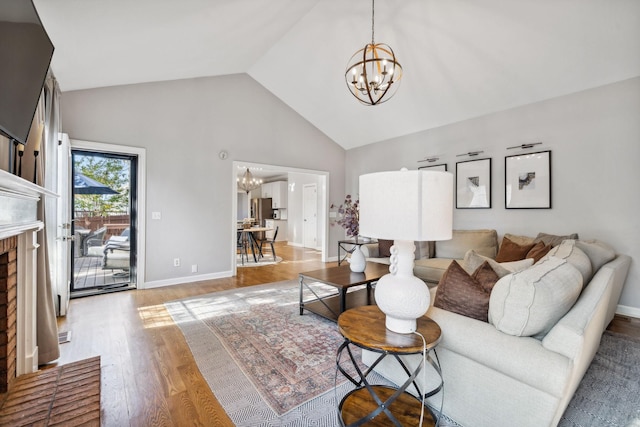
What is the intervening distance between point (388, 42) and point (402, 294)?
3.72 meters

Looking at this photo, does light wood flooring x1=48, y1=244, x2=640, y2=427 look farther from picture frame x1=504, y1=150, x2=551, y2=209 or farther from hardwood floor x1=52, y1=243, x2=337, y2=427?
picture frame x1=504, y1=150, x2=551, y2=209

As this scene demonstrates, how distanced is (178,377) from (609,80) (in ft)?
17.5

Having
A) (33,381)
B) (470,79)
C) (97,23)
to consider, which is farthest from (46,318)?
(470,79)

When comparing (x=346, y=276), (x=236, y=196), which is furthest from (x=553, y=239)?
(x=236, y=196)

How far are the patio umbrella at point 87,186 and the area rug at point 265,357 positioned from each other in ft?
6.64

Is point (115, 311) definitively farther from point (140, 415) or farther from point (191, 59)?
point (191, 59)

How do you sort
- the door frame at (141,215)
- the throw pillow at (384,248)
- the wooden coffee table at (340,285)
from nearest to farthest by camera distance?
the wooden coffee table at (340,285), the door frame at (141,215), the throw pillow at (384,248)

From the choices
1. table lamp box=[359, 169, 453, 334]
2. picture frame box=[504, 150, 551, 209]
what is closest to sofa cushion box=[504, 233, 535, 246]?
picture frame box=[504, 150, 551, 209]

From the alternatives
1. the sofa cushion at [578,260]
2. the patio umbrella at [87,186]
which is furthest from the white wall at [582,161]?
the patio umbrella at [87,186]

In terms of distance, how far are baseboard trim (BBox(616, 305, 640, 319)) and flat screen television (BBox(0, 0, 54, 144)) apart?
550cm

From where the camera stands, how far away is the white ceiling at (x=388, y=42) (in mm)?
2609

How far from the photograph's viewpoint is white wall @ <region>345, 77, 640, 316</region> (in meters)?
3.21

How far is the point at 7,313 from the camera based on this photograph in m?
1.59

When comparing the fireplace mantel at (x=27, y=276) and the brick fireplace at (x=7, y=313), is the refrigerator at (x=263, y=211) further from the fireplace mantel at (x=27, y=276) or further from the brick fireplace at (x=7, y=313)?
the brick fireplace at (x=7, y=313)
